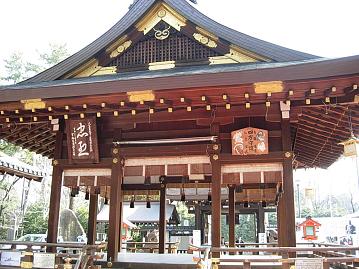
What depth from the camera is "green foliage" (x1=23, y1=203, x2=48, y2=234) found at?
24016 millimetres

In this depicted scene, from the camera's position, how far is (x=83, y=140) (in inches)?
277

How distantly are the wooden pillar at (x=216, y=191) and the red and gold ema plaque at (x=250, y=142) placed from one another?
0.34m

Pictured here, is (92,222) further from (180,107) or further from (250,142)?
(250,142)

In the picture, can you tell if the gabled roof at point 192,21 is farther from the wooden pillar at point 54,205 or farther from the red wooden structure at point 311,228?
the red wooden structure at point 311,228

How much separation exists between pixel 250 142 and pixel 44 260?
4086 mm

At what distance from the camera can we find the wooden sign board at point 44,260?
20.0 ft

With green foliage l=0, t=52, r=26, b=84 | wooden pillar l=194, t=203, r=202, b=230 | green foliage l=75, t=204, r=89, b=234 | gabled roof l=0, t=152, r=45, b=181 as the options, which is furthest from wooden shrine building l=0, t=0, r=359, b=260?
green foliage l=0, t=52, r=26, b=84

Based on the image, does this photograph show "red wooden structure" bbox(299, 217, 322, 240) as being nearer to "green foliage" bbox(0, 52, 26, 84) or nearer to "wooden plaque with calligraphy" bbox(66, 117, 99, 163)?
"wooden plaque with calligraphy" bbox(66, 117, 99, 163)

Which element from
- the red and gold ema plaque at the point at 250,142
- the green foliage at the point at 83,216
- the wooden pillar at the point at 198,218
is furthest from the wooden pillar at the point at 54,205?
the green foliage at the point at 83,216

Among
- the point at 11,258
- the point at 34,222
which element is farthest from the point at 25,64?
the point at 11,258

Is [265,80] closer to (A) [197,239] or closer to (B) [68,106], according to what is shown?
(B) [68,106]

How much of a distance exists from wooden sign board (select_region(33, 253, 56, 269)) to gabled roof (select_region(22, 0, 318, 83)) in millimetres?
3696

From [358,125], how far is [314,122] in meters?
0.80

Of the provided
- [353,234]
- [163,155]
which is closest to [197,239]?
[163,155]
